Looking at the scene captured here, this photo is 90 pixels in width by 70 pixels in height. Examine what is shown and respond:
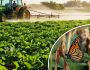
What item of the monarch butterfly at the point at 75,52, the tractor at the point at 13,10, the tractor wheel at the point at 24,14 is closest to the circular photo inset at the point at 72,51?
the monarch butterfly at the point at 75,52

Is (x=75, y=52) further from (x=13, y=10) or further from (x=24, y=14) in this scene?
(x=13, y=10)

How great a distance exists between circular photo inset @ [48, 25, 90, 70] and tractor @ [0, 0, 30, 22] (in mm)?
5356

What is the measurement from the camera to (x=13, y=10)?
9.94 meters

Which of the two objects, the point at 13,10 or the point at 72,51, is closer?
the point at 72,51

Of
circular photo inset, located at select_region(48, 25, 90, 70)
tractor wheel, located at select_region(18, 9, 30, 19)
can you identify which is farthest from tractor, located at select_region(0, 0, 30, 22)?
circular photo inset, located at select_region(48, 25, 90, 70)

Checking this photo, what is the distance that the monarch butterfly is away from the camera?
11.7ft

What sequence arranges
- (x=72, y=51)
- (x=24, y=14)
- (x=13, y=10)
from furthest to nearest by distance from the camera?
(x=13, y=10) < (x=24, y=14) < (x=72, y=51)

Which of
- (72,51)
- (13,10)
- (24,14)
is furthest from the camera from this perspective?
(13,10)

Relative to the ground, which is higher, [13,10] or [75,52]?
[75,52]

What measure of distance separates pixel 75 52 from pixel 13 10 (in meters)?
6.52

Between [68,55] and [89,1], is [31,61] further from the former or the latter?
[89,1]

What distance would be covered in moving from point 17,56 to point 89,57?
4.12 ft

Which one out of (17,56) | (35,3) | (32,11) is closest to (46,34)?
(35,3)

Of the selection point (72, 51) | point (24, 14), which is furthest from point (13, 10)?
point (72, 51)
